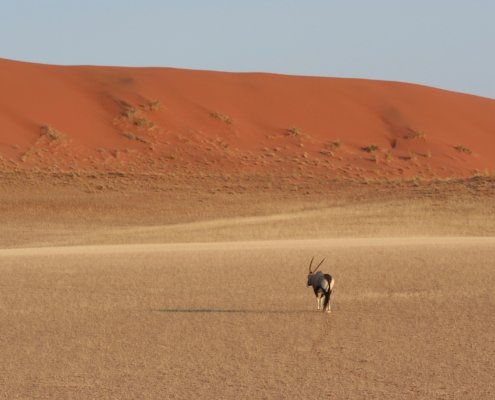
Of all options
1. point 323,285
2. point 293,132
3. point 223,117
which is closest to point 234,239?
point 323,285

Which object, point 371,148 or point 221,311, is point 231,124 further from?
point 221,311

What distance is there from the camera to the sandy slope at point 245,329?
862 cm

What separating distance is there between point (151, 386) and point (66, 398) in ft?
2.58

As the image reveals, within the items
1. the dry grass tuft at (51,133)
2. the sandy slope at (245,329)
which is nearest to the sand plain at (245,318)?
the sandy slope at (245,329)

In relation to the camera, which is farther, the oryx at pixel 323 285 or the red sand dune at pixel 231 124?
the red sand dune at pixel 231 124

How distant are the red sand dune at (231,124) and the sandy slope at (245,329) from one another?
3035cm

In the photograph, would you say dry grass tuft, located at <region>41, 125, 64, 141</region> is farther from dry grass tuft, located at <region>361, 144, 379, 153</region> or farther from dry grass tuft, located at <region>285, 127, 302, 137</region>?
dry grass tuft, located at <region>361, 144, 379, 153</region>

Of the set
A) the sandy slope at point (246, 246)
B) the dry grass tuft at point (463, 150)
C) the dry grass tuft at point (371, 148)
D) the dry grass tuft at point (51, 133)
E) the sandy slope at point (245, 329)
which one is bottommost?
the sandy slope at point (245, 329)

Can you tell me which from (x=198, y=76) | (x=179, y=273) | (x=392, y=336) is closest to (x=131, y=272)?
(x=179, y=273)

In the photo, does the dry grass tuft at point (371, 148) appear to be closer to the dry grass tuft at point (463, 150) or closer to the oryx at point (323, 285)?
the dry grass tuft at point (463, 150)

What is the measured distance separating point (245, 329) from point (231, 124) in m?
51.4

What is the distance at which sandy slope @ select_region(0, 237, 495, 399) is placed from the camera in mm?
8625

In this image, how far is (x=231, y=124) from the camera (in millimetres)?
62344

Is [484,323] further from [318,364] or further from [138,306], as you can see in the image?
[138,306]
